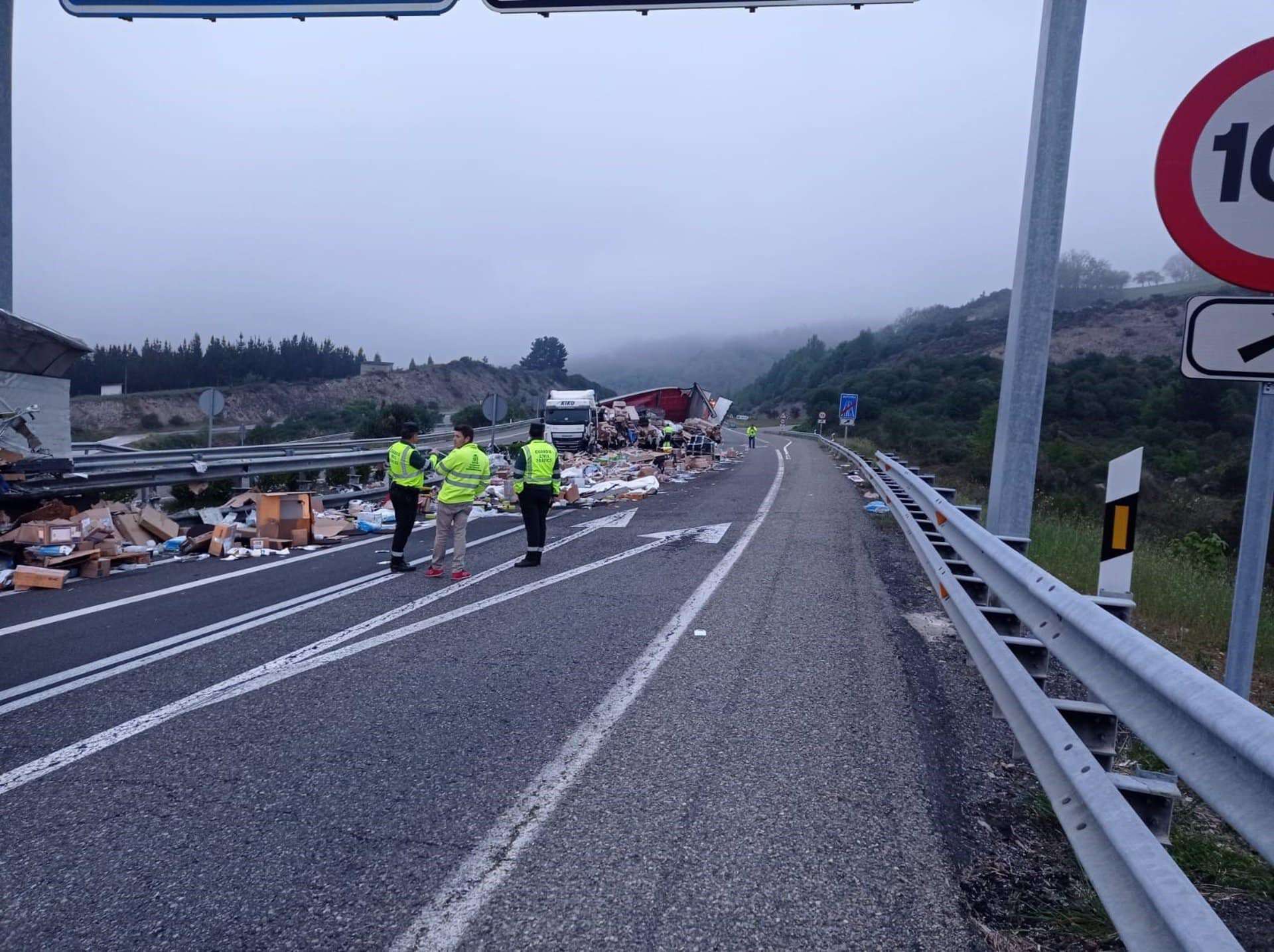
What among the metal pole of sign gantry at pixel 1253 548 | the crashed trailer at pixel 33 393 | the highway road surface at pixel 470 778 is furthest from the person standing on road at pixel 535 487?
the metal pole of sign gantry at pixel 1253 548

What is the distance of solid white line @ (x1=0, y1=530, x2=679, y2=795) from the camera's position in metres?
4.31

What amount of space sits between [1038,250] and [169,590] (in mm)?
8705

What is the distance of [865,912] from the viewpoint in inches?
119

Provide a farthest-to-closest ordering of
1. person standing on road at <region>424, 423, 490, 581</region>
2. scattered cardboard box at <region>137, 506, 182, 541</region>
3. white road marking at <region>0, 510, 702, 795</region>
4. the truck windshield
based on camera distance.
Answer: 1. the truck windshield
2. scattered cardboard box at <region>137, 506, 182, 541</region>
3. person standing on road at <region>424, 423, 490, 581</region>
4. white road marking at <region>0, 510, 702, 795</region>

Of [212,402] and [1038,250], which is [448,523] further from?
[212,402]

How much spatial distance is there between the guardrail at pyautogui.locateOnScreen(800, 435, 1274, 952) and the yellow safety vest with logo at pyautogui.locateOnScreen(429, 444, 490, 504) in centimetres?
639

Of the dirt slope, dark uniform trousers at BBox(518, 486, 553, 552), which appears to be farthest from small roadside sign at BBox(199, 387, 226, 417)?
dark uniform trousers at BBox(518, 486, 553, 552)

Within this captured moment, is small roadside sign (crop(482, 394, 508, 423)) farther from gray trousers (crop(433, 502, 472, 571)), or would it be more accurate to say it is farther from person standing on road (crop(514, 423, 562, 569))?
gray trousers (crop(433, 502, 472, 571))

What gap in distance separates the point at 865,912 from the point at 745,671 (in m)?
2.80

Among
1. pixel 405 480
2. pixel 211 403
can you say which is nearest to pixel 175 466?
pixel 405 480

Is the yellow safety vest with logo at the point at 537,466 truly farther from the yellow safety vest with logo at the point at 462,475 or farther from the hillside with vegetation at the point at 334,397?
the hillside with vegetation at the point at 334,397

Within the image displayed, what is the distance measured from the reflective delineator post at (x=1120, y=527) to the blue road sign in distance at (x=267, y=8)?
693 cm

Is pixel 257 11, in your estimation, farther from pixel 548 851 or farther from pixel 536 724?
pixel 548 851

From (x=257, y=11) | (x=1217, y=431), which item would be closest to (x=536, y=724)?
(x=257, y=11)
